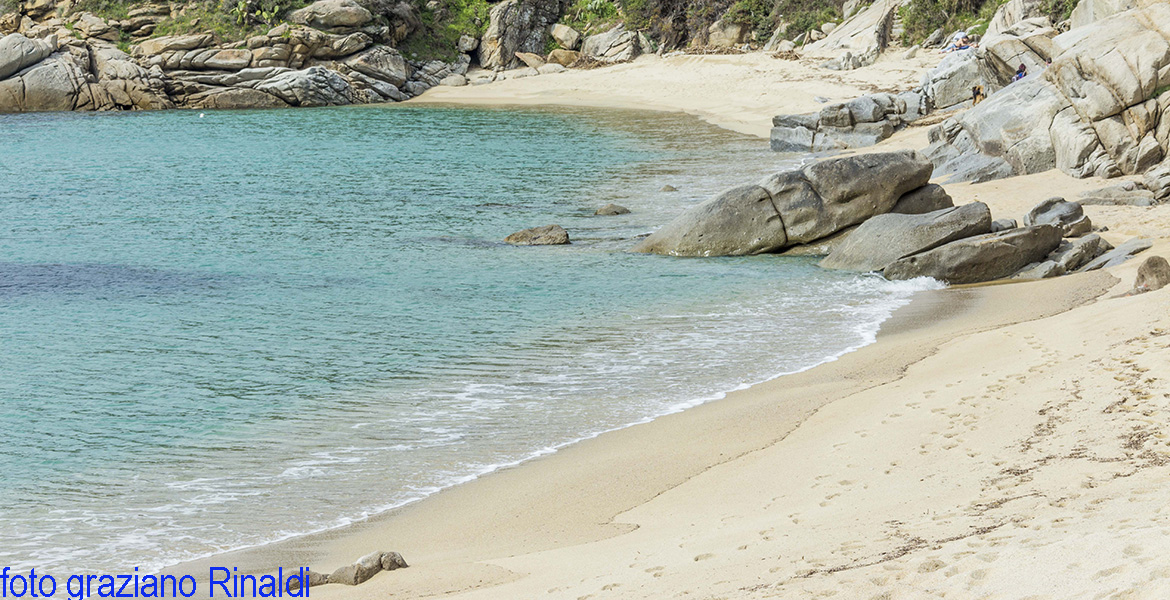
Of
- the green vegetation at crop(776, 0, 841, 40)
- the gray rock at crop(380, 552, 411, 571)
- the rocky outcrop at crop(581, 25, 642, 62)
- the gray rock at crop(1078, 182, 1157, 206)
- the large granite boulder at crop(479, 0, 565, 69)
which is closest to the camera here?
the gray rock at crop(380, 552, 411, 571)

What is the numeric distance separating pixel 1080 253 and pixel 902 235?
2.68 m

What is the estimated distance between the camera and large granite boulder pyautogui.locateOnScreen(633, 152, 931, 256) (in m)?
18.6

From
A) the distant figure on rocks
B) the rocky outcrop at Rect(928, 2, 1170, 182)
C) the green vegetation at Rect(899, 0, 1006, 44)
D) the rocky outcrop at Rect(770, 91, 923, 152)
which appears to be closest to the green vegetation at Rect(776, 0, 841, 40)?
the green vegetation at Rect(899, 0, 1006, 44)

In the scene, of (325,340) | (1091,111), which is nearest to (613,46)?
(1091,111)

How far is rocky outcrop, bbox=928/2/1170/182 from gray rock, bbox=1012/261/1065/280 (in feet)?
22.6

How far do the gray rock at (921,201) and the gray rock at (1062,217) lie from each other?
5.42 feet

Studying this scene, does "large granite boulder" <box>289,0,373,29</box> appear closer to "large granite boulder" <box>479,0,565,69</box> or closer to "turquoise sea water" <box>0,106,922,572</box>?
"large granite boulder" <box>479,0,565,69</box>

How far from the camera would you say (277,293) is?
1547 centimetres

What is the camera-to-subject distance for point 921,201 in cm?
1897

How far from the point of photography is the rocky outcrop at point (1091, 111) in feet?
67.6

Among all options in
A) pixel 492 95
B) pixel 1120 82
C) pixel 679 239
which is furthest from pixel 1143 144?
pixel 492 95

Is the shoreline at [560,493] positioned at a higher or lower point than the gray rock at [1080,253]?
higher

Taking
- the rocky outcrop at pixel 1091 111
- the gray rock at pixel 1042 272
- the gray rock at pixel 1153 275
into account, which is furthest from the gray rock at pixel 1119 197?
the gray rock at pixel 1153 275

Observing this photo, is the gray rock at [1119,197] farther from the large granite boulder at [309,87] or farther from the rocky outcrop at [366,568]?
the large granite boulder at [309,87]
